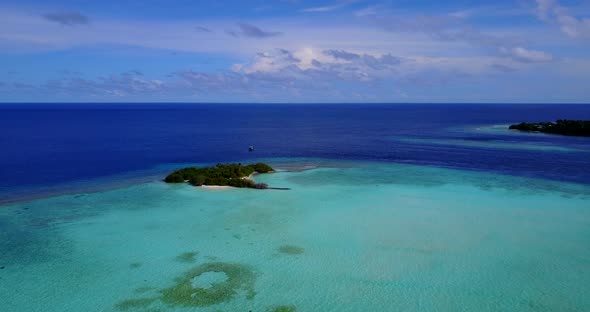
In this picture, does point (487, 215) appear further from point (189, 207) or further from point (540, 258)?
point (189, 207)

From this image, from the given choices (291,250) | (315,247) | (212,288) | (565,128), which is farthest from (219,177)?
(565,128)

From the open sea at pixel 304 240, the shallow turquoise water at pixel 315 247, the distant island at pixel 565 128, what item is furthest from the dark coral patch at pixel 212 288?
the distant island at pixel 565 128

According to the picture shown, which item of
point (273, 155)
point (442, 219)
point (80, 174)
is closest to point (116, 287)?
point (442, 219)

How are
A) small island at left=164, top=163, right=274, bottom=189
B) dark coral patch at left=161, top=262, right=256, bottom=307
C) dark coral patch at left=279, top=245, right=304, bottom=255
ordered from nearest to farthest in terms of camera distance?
dark coral patch at left=161, top=262, right=256, bottom=307
dark coral patch at left=279, top=245, right=304, bottom=255
small island at left=164, top=163, right=274, bottom=189

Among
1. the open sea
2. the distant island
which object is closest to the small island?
the open sea

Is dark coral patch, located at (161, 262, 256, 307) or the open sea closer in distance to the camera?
dark coral patch, located at (161, 262, 256, 307)

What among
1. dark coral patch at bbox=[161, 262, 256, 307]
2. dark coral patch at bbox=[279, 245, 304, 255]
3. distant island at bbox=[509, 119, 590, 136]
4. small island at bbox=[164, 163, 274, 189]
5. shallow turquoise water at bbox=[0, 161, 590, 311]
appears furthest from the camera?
distant island at bbox=[509, 119, 590, 136]

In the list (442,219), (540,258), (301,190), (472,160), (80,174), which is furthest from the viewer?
(472,160)

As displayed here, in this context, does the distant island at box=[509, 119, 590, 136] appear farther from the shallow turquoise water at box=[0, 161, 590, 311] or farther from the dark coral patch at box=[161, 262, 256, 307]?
the dark coral patch at box=[161, 262, 256, 307]
